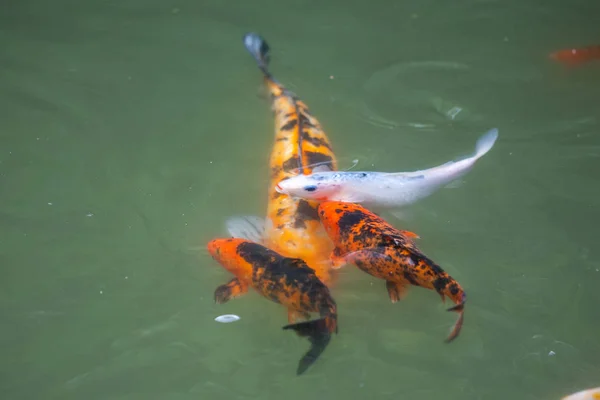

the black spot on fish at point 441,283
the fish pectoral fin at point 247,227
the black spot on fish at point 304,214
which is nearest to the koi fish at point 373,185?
the black spot on fish at point 304,214

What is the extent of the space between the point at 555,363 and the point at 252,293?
2.15 m

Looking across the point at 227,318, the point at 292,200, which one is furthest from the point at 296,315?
the point at 292,200

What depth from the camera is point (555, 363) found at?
12.3 ft

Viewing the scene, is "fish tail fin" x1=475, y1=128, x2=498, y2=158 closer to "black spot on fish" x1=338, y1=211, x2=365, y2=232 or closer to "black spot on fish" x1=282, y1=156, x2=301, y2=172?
"black spot on fish" x1=338, y1=211, x2=365, y2=232

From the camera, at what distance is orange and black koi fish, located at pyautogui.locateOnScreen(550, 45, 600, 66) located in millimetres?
5582

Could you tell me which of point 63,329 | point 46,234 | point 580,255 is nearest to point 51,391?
point 63,329

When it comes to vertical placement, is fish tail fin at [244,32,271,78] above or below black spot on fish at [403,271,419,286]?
above

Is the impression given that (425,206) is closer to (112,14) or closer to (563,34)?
(563,34)

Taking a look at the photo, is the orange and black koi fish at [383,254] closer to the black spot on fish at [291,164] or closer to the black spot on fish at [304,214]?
the black spot on fish at [304,214]

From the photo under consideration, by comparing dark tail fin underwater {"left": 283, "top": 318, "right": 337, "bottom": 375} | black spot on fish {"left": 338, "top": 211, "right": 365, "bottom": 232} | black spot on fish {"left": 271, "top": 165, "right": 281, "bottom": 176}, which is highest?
black spot on fish {"left": 271, "top": 165, "right": 281, "bottom": 176}

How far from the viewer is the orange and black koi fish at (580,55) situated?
5.58 m

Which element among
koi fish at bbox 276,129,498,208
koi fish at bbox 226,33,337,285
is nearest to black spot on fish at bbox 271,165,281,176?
koi fish at bbox 226,33,337,285

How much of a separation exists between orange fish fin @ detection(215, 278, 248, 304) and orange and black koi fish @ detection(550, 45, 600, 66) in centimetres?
414

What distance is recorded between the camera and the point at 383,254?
3.44 meters
